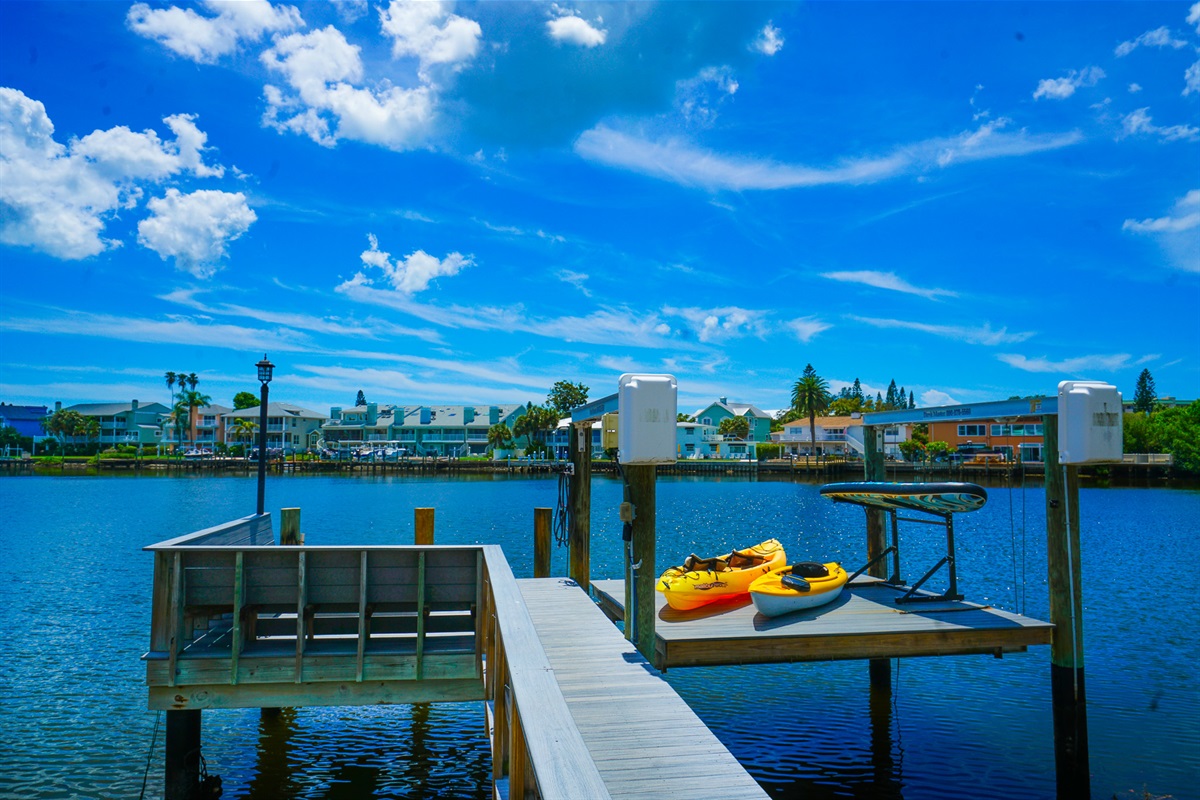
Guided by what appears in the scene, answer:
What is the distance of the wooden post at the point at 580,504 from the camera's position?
1013cm

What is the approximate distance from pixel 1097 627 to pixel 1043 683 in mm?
5037

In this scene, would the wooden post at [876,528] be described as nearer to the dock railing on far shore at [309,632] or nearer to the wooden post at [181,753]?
the dock railing on far shore at [309,632]

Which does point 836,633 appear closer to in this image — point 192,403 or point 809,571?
point 809,571

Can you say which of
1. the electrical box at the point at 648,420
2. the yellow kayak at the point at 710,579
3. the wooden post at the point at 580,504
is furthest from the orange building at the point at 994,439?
the electrical box at the point at 648,420

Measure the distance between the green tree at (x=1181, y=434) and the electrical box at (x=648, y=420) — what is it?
8125 centimetres

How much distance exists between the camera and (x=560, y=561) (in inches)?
1057

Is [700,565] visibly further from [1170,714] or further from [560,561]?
[560,561]

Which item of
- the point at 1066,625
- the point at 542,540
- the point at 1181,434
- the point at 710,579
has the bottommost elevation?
the point at 1066,625

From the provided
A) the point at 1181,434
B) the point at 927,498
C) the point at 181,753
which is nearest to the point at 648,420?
the point at 927,498

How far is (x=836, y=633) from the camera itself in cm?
812

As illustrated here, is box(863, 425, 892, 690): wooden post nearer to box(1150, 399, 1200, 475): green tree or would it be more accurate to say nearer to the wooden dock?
the wooden dock

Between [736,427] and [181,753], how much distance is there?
114 m

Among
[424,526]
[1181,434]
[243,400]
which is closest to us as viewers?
[424,526]

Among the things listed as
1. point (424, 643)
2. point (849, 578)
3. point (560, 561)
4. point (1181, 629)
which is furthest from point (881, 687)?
point (560, 561)
